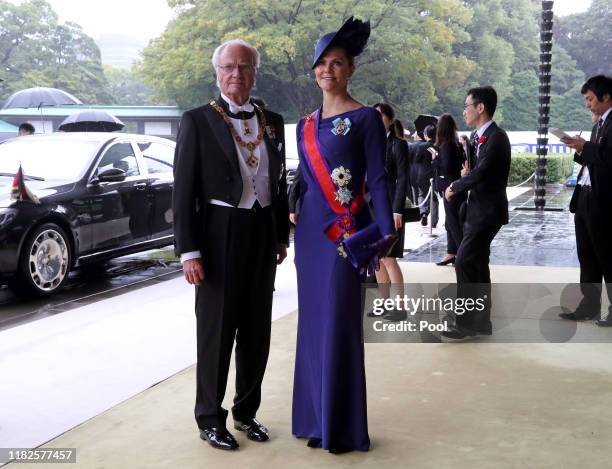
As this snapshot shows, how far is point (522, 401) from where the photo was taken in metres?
4.01

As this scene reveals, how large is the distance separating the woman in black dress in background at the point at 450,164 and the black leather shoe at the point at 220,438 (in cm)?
419

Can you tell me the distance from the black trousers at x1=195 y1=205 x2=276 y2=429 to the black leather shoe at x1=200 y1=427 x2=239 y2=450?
2 cm

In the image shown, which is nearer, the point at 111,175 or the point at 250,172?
the point at 250,172

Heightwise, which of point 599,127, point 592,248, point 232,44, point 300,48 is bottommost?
point 592,248

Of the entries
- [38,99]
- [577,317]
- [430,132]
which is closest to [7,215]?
[577,317]

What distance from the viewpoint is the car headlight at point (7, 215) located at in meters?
6.29

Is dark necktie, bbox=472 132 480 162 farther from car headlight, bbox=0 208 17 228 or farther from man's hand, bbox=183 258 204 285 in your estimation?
car headlight, bbox=0 208 17 228

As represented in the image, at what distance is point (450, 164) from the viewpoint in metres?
7.53

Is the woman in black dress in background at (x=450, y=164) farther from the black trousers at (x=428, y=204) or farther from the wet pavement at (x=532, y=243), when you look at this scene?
the black trousers at (x=428, y=204)

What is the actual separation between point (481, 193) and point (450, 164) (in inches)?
93.6

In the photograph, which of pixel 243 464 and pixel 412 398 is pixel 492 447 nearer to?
pixel 412 398

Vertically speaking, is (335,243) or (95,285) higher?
(335,243)

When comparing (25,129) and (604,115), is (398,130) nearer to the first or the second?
(604,115)

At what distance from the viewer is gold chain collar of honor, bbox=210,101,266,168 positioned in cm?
340
